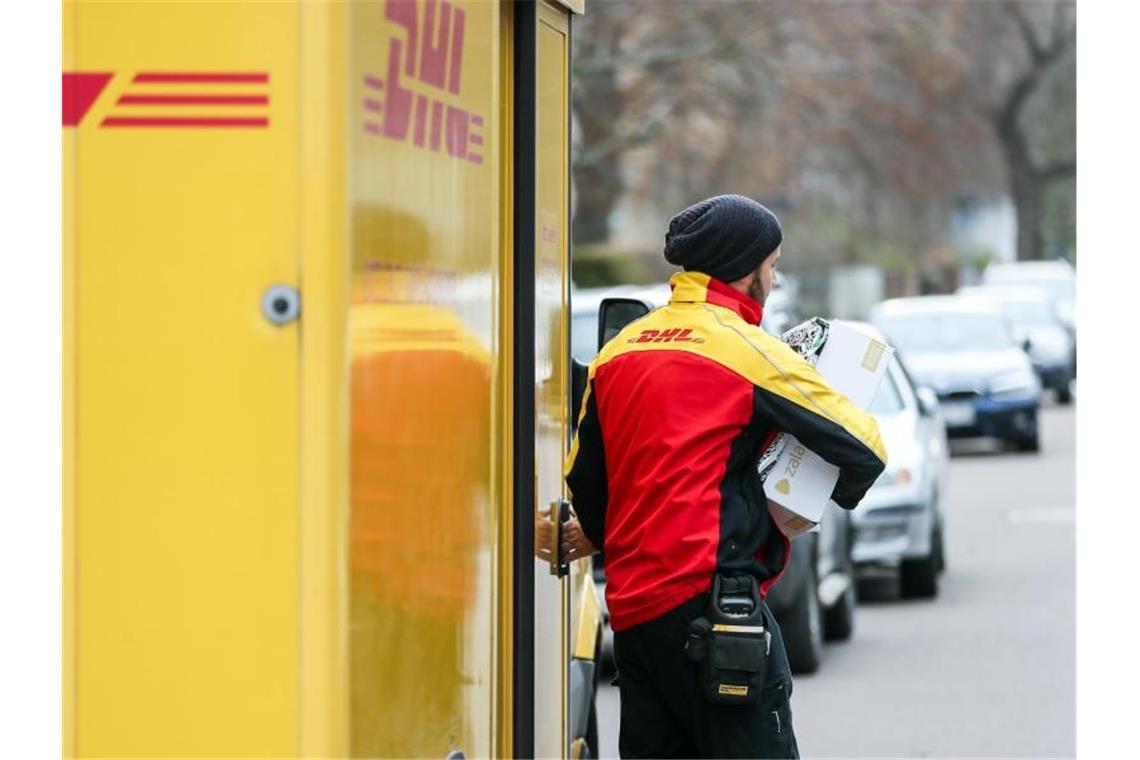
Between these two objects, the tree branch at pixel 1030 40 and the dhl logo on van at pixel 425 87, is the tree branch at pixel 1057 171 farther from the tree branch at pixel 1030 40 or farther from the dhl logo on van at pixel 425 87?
the dhl logo on van at pixel 425 87

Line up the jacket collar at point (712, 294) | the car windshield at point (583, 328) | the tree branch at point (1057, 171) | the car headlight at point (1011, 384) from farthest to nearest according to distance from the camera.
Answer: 1. the tree branch at point (1057, 171)
2. the car headlight at point (1011, 384)
3. the car windshield at point (583, 328)
4. the jacket collar at point (712, 294)

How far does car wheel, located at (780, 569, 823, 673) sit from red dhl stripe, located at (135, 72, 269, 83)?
25.7 feet

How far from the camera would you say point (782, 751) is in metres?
4.52

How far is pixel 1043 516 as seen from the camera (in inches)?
752

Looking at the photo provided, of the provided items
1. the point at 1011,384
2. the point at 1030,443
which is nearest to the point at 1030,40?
the point at 1030,443

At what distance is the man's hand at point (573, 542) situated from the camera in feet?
16.0

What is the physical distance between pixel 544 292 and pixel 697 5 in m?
31.8

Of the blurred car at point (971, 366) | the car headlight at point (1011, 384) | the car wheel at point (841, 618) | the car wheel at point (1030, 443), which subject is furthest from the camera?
the car wheel at point (1030, 443)

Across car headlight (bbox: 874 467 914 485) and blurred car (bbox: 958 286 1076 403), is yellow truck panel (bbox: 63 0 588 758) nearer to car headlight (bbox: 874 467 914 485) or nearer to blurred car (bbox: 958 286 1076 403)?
car headlight (bbox: 874 467 914 485)

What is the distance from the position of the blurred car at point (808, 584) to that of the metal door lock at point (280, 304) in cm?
674

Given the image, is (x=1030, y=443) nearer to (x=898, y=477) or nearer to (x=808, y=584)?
(x=898, y=477)

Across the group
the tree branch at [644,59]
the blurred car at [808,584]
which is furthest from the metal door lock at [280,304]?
the tree branch at [644,59]
